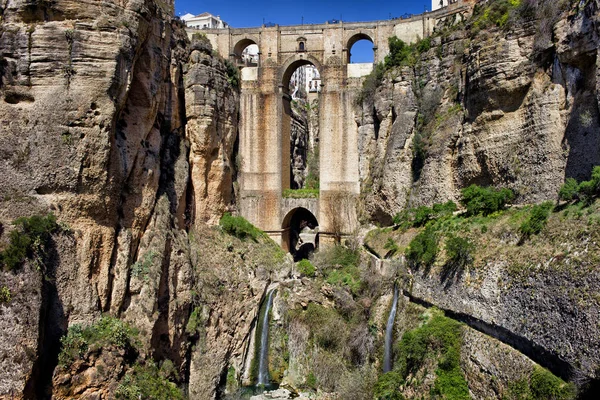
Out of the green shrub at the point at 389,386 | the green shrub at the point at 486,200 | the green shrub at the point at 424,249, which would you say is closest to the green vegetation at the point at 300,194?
the green shrub at the point at 424,249

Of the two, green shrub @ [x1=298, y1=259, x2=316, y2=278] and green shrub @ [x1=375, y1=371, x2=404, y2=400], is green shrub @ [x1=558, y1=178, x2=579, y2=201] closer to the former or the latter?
green shrub @ [x1=375, y1=371, x2=404, y2=400]

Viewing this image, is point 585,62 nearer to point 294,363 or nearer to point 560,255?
point 560,255

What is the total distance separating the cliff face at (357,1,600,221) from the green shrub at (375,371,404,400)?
7061 millimetres

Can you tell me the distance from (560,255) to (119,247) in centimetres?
1275

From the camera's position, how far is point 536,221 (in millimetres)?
12141

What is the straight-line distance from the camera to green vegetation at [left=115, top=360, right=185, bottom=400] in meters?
14.1

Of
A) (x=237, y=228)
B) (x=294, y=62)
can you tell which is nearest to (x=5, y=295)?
(x=237, y=228)

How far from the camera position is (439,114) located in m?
21.4

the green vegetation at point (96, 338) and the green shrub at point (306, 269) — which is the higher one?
the green shrub at point (306, 269)

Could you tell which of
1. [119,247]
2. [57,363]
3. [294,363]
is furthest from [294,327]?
[57,363]

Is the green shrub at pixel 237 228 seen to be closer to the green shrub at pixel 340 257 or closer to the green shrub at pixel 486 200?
the green shrub at pixel 340 257

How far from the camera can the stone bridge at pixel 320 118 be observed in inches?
1015

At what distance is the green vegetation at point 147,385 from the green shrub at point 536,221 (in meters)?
11.2

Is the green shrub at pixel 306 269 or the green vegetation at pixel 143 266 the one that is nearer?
the green vegetation at pixel 143 266
